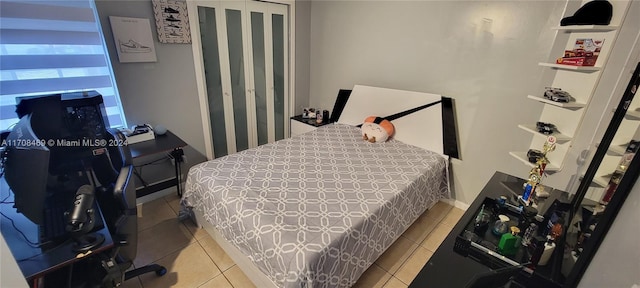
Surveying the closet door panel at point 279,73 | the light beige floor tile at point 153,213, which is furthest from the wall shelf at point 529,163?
the light beige floor tile at point 153,213

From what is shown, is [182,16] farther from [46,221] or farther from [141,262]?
[141,262]

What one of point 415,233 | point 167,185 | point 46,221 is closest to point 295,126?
point 167,185

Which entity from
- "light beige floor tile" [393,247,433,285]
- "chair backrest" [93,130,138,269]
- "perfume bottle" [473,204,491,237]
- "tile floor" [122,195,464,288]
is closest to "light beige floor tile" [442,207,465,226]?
"tile floor" [122,195,464,288]

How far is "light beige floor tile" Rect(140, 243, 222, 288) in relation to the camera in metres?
1.88

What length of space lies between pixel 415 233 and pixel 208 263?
1783 millimetres

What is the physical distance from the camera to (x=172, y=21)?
250cm

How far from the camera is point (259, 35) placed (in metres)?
3.33

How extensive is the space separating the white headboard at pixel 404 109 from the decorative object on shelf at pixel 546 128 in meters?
0.80

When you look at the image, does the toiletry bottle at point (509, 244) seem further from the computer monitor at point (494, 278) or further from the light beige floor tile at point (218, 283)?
the light beige floor tile at point (218, 283)

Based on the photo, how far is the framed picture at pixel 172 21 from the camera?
239 cm

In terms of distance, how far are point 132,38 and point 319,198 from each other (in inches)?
83.4

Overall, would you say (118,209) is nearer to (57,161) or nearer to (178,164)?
(57,161)

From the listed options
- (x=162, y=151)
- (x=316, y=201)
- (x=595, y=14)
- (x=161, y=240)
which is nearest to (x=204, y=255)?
(x=161, y=240)

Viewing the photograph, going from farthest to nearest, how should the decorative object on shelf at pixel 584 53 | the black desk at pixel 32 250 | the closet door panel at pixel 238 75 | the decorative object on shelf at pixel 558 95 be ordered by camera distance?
the closet door panel at pixel 238 75 < the decorative object on shelf at pixel 558 95 < the decorative object on shelf at pixel 584 53 < the black desk at pixel 32 250
